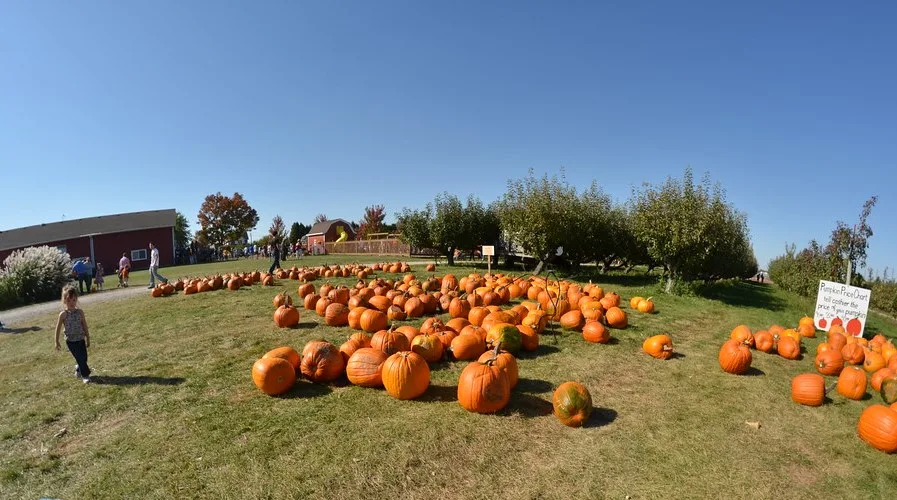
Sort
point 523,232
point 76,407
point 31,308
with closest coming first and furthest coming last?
point 76,407
point 31,308
point 523,232

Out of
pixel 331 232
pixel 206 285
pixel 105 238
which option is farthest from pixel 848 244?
pixel 331 232

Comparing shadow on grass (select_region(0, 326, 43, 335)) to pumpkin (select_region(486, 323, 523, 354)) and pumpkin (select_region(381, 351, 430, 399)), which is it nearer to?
pumpkin (select_region(381, 351, 430, 399))

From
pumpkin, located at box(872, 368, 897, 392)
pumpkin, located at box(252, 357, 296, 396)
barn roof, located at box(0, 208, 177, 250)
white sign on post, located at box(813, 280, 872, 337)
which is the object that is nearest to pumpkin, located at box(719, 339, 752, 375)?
pumpkin, located at box(872, 368, 897, 392)

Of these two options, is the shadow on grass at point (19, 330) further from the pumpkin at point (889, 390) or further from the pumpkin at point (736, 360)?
the pumpkin at point (889, 390)

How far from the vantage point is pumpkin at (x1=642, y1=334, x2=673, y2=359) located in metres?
7.46

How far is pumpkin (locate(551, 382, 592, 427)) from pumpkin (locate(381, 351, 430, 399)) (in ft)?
5.33

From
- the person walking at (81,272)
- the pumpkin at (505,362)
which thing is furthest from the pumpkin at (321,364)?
the person walking at (81,272)

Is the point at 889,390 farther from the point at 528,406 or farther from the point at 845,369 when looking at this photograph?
the point at 528,406

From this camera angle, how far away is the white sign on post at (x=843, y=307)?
10.3 m

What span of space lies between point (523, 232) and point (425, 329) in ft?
44.5

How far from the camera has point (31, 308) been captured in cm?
1700

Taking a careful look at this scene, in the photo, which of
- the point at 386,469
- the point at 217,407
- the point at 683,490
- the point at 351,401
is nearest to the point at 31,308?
the point at 217,407

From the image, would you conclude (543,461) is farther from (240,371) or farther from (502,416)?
(240,371)

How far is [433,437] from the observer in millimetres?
4551
